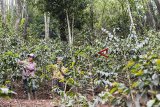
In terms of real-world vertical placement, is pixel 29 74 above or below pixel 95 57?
below

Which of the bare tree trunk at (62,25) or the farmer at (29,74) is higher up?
the bare tree trunk at (62,25)

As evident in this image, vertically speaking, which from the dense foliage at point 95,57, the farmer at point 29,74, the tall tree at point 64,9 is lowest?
the farmer at point 29,74

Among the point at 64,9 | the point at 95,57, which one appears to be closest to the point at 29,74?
the point at 95,57

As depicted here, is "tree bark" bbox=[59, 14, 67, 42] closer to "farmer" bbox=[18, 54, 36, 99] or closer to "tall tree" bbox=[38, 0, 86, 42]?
"tall tree" bbox=[38, 0, 86, 42]

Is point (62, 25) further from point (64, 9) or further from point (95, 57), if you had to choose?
point (95, 57)

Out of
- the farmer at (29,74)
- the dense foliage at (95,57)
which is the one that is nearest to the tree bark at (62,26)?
the dense foliage at (95,57)

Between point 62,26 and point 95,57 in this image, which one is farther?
point 62,26

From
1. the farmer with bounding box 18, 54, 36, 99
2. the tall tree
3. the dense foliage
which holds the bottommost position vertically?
the farmer with bounding box 18, 54, 36, 99

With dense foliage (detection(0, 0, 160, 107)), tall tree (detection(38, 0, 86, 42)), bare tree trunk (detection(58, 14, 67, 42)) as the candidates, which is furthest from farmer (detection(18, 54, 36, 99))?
bare tree trunk (detection(58, 14, 67, 42))

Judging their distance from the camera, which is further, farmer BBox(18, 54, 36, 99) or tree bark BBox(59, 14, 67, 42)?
tree bark BBox(59, 14, 67, 42)

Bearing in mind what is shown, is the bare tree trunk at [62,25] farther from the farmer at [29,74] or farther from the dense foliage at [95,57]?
the farmer at [29,74]

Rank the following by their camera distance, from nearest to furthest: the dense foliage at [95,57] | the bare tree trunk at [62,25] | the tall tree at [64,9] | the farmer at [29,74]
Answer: the dense foliage at [95,57] < the farmer at [29,74] < the tall tree at [64,9] < the bare tree trunk at [62,25]

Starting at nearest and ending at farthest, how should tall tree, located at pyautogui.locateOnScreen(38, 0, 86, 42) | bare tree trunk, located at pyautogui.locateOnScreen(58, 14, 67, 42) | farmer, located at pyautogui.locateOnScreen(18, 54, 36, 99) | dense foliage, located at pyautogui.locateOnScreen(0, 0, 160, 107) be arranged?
dense foliage, located at pyautogui.locateOnScreen(0, 0, 160, 107)
farmer, located at pyautogui.locateOnScreen(18, 54, 36, 99)
tall tree, located at pyautogui.locateOnScreen(38, 0, 86, 42)
bare tree trunk, located at pyautogui.locateOnScreen(58, 14, 67, 42)

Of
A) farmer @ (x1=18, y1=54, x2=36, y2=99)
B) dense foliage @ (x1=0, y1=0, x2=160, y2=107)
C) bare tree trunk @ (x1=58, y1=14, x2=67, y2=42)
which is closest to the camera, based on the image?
dense foliage @ (x1=0, y1=0, x2=160, y2=107)
